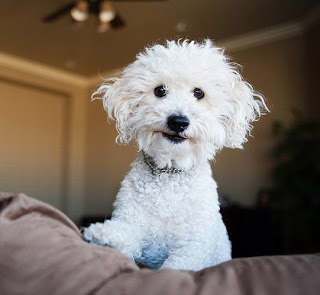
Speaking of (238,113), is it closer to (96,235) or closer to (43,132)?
(96,235)

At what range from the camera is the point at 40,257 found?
490 millimetres

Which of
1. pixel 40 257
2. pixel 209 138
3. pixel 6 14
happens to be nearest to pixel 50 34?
pixel 6 14

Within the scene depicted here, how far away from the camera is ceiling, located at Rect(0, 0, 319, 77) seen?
3.51m

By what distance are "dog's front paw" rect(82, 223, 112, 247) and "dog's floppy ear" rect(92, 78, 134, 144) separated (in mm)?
353

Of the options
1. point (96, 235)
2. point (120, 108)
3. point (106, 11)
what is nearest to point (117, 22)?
point (106, 11)

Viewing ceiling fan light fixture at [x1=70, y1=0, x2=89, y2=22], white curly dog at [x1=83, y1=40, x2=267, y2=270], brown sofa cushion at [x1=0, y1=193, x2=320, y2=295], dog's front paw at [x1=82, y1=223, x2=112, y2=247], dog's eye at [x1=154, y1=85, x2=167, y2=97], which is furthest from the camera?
ceiling fan light fixture at [x1=70, y1=0, x2=89, y2=22]

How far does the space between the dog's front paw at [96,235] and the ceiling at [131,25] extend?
2568mm

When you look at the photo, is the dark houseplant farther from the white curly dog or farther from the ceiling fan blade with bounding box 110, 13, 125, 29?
the white curly dog

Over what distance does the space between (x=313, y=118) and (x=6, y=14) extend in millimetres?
3724

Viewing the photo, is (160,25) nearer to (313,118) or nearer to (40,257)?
(313,118)

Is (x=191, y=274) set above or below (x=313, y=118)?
below

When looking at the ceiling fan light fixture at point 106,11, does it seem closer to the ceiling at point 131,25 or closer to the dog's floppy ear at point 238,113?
the ceiling at point 131,25

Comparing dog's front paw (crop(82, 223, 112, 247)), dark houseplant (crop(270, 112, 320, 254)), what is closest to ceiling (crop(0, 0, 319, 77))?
dark houseplant (crop(270, 112, 320, 254))

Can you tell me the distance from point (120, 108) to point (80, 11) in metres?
2.15
